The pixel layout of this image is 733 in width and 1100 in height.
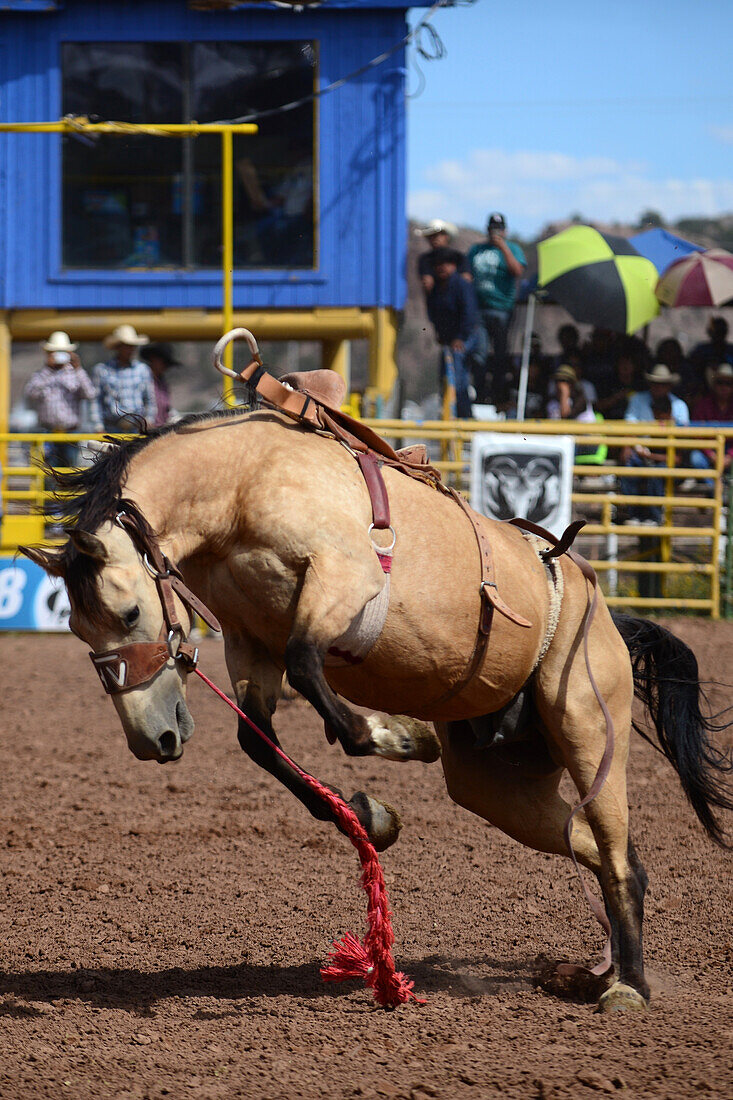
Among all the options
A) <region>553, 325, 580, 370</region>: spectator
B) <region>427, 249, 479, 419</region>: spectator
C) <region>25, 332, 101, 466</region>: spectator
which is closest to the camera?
<region>427, 249, 479, 419</region>: spectator

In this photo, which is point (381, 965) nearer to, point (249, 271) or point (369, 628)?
point (369, 628)

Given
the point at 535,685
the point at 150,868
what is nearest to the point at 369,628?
the point at 535,685

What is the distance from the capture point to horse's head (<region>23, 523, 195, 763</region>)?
317 cm

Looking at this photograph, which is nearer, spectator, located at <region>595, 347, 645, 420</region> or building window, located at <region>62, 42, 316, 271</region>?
spectator, located at <region>595, 347, 645, 420</region>

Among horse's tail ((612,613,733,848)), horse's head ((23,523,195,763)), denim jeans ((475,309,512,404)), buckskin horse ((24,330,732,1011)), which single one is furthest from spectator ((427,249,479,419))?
horse's head ((23,523,195,763))

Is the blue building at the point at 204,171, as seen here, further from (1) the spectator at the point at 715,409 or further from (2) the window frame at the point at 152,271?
(1) the spectator at the point at 715,409

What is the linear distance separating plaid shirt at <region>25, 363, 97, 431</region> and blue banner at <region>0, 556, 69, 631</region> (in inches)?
65.1

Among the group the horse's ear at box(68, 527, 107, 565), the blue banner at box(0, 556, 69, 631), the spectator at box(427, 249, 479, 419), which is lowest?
the blue banner at box(0, 556, 69, 631)

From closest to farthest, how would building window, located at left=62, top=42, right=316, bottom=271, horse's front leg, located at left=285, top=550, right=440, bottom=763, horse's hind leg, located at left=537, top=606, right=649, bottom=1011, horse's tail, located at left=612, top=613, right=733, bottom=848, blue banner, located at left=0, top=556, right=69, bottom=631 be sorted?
horse's front leg, located at left=285, top=550, right=440, bottom=763 → horse's hind leg, located at left=537, top=606, right=649, bottom=1011 → horse's tail, located at left=612, top=613, right=733, bottom=848 → blue banner, located at left=0, top=556, right=69, bottom=631 → building window, located at left=62, top=42, right=316, bottom=271

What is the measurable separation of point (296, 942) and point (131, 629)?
152cm

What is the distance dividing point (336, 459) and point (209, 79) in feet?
31.8

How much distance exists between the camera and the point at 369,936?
3.36 metres

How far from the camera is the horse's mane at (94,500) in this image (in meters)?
3.17

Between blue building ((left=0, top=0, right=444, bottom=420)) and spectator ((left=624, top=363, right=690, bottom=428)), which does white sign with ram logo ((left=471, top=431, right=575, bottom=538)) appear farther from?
blue building ((left=0, top=0, right=444, bottom=420))
